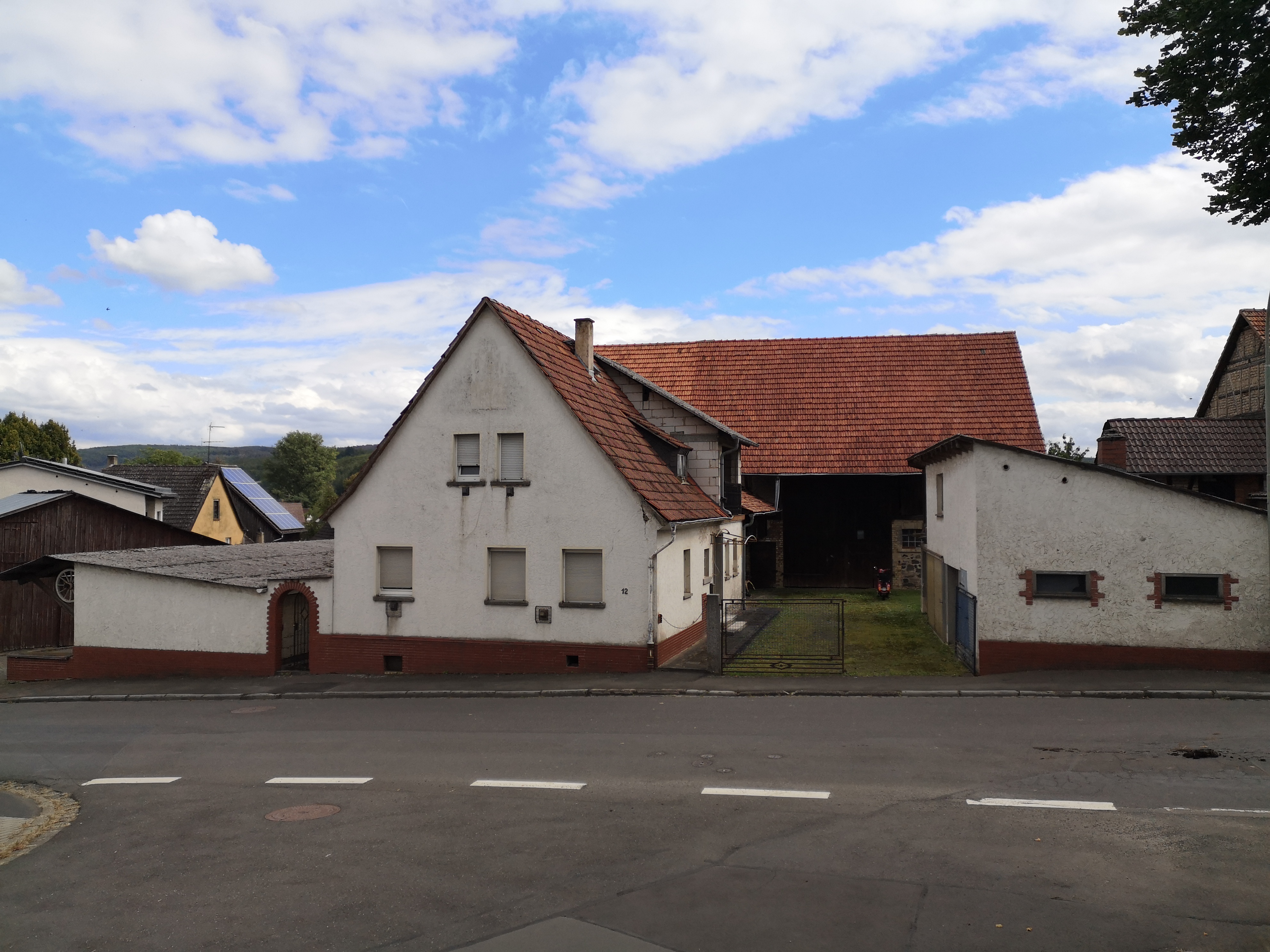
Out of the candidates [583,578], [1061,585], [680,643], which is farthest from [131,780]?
[1061,585]

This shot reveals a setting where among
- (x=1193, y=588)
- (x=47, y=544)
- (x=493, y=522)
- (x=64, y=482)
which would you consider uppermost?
(x=64, y=482)

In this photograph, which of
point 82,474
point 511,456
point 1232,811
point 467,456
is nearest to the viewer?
point 1232,811

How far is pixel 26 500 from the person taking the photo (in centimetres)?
3509

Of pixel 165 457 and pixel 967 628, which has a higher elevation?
pixel 165 457

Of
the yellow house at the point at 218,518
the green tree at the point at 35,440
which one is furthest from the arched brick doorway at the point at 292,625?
the green tree at the point at 35,440

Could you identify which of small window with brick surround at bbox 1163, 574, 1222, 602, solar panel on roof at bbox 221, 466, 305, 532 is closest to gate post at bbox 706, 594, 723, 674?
small window with brick surround at bbox 1163, 574, 1222, 602

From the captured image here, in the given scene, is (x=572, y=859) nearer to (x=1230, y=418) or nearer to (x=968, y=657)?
(x=968, y=657)

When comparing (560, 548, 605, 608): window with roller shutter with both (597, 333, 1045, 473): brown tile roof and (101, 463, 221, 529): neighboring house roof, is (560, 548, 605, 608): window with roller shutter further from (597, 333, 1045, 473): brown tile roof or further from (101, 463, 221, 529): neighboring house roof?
(101, 463, 221, 529): neighboring house roof

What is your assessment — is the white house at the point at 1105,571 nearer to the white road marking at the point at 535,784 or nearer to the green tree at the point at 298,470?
the white road marking at the point at 535,784

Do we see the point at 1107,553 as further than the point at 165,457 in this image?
No

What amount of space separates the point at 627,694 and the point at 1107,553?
9.45m

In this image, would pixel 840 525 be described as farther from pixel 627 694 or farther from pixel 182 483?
pixel 182 483

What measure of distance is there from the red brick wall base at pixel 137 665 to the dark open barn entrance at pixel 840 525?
20.1 metres

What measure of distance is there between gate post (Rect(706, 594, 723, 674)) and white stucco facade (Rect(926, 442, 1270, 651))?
5.09 m
